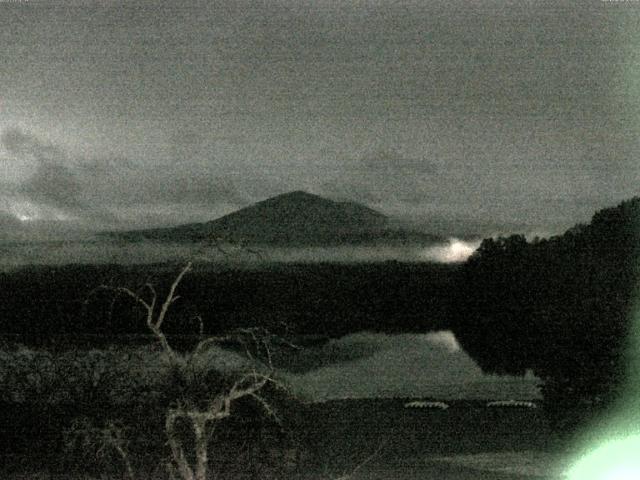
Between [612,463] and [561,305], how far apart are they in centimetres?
288

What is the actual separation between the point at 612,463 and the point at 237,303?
14.2ft

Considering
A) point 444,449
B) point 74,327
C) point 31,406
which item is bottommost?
point 444,449

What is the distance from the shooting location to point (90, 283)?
8977mm

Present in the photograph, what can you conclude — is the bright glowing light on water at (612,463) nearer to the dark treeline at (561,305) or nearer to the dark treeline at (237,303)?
the dark treeline at (561,305)

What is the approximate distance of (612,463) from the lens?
302 inches

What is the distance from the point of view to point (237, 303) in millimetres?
9992

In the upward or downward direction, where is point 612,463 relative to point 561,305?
downward

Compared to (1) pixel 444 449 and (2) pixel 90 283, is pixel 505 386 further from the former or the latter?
(2) pixel 90 283

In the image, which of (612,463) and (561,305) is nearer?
(612,463)

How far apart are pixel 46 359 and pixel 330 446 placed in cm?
310

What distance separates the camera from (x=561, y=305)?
10297 millimetres

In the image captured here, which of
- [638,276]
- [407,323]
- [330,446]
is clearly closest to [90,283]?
[330,446]

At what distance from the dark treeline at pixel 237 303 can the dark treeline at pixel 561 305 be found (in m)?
0.83

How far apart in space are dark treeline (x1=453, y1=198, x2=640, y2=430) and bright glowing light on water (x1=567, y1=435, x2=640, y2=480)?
678 millimetres
